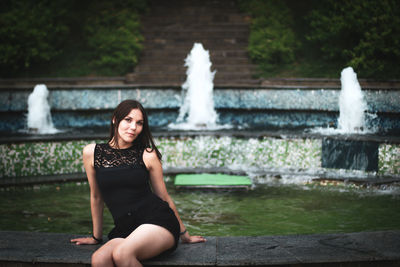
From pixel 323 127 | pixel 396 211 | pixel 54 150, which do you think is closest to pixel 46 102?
pixel 54 150

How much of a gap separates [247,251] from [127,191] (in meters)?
0.96

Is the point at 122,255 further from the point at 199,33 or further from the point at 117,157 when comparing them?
the point at 199,33

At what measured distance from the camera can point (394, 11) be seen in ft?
35.1

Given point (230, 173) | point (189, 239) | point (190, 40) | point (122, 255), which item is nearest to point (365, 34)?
point (190, 40)

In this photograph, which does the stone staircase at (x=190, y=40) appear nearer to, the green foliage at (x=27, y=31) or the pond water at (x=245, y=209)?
the green foliage at (x=27, y=31)

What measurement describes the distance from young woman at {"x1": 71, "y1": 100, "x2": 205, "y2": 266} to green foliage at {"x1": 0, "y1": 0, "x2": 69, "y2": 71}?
8612 millimetres

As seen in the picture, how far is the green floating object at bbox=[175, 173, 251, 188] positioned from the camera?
22.5ft

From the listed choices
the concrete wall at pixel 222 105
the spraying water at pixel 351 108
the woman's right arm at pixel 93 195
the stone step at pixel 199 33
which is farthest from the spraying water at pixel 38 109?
the woman's right arm at pixel 93 195

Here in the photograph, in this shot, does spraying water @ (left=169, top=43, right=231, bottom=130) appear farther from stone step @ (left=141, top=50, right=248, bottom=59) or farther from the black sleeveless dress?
the black sleeveless dress

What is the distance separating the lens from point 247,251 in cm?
358

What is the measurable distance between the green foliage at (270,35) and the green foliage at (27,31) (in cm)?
496

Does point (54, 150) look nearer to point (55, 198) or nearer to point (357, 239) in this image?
point (55, 198)

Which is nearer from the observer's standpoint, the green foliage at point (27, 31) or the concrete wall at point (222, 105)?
the concrete wall at point (222, 105)

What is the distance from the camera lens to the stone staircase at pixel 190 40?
39.2 ft
